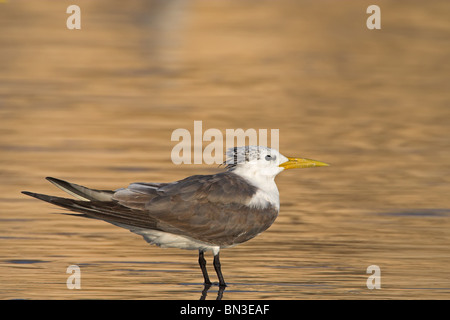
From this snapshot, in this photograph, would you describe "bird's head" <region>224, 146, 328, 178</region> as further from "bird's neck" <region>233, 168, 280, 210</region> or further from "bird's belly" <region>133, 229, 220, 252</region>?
"bird's belly" <region>133, 229, 220, 252</region>

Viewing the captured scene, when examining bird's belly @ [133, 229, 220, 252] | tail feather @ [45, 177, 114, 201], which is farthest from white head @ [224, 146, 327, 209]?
tail feather @ [45, 177, 114, 201]

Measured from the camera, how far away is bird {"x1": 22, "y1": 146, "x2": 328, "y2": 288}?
8.35m

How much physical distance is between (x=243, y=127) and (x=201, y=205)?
6613 millimetres

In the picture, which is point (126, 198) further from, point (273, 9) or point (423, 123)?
point (273, 9)

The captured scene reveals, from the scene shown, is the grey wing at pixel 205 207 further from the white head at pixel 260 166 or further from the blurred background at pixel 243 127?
the blurred background at pixel 243 127

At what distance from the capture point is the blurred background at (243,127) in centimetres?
885

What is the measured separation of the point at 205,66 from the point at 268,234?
10916 millimetres

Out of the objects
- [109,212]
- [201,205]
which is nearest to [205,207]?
[201,205]

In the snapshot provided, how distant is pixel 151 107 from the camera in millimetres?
16797

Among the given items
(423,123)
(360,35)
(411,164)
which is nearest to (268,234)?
(411,164)

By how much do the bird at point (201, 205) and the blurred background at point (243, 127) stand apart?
1.18 feet

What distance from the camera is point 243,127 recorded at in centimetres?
1513

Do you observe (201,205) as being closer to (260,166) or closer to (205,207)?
(205,207)

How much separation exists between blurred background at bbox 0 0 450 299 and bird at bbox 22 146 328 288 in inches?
14.1
